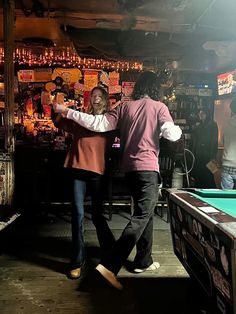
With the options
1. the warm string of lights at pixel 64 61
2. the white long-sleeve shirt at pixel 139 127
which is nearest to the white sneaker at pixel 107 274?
the white long-sleeve shirt at pixel 139 127

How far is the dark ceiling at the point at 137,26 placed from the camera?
561 centimetres

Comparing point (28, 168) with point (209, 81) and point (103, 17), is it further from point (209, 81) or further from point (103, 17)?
point (209, 81)

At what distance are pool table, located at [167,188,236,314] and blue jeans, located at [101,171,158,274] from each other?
380 millimetres

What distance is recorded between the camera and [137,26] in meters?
6.34

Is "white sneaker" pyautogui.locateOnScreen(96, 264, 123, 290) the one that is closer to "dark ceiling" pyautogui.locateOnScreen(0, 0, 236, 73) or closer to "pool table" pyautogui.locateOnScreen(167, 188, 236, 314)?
"pool table" pyautogui.locateOnScreen(167, 188, 236, 314)

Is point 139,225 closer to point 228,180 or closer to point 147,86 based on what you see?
point 147,86

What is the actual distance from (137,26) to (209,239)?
5.09 metres

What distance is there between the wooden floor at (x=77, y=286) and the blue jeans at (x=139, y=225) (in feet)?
0.92

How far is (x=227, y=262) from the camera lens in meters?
1.83

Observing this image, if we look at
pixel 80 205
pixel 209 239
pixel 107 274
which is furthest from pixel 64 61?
pixel 209 239

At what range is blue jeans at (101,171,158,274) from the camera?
3.27 meters

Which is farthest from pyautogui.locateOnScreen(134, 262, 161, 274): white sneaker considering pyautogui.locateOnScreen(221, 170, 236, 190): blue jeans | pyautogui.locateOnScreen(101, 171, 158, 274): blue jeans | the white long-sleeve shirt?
pyautogui.locateOnScreen(221, 170, 236, 190): blue jeans

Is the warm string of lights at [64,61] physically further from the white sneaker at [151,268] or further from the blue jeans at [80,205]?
the white sneaker at [151,268]

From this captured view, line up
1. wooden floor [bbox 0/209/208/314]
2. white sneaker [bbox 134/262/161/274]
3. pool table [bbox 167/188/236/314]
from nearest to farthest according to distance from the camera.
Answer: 1. pool table [bbox 167/188/236/314]
2. wooden floor [bbox 0/209/208/314]
3. white sneaker [bbox 134/262/161/274]
